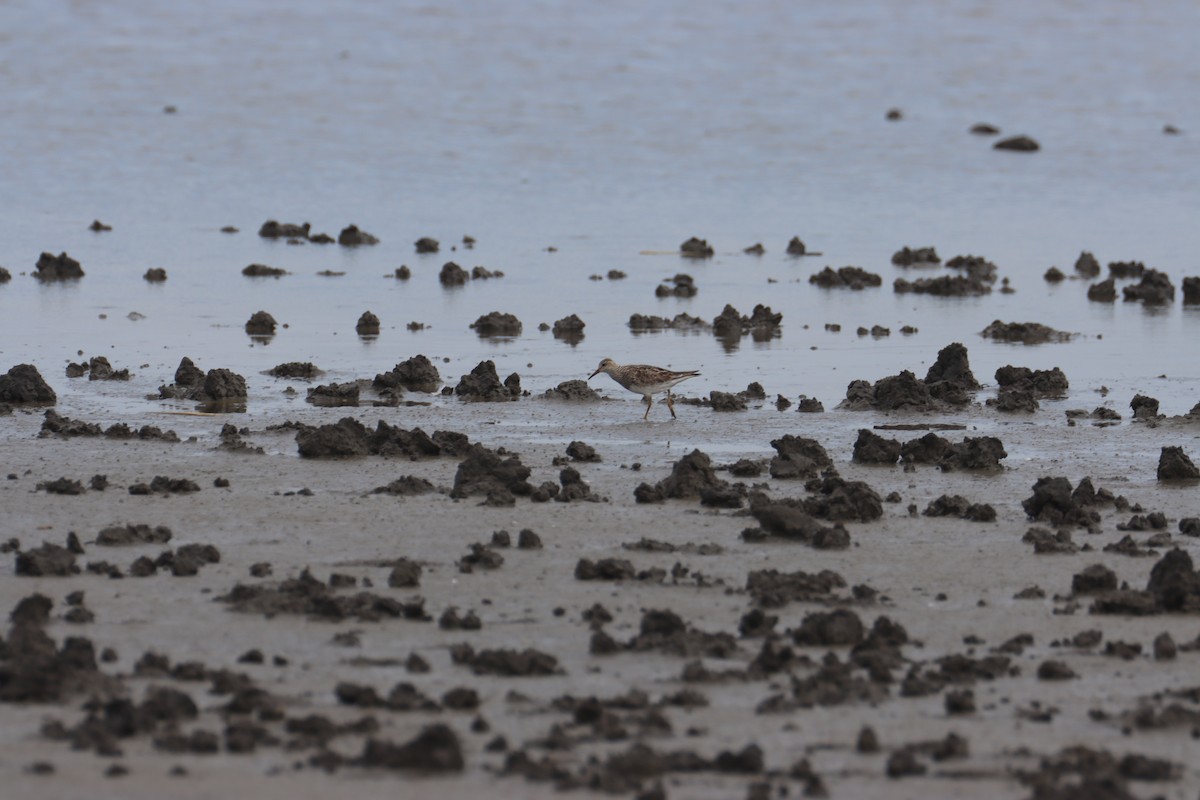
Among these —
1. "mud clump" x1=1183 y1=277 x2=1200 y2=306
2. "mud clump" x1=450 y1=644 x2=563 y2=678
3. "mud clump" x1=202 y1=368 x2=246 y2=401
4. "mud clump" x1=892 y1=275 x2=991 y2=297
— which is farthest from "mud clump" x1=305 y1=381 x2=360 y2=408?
"mud clump" x1=1183 y1=277 x2=1200 y2=306

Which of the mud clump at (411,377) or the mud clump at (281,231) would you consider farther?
the mud clump at (281,231)

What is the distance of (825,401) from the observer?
16062 millimetres

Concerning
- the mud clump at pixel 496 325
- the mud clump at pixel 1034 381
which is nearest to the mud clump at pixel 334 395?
the mud clump at pixel 496 325

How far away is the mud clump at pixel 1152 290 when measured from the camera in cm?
2230

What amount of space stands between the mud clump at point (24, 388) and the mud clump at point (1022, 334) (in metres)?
8.73

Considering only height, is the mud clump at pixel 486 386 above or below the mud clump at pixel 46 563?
above

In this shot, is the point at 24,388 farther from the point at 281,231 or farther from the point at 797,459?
the point at 281,231

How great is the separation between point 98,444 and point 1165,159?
27.6 meters

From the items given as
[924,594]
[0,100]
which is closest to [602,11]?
[0,100]

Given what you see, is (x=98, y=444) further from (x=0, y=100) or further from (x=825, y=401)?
(x=0, y=100)

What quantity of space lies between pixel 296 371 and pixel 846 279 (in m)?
7.95

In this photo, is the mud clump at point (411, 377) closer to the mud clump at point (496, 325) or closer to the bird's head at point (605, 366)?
the bird's head at point (605, 366)

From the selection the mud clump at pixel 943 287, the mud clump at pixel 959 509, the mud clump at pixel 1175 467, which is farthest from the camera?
the mud clump at pixel 943 287

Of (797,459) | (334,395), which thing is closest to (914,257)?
(334,395)
